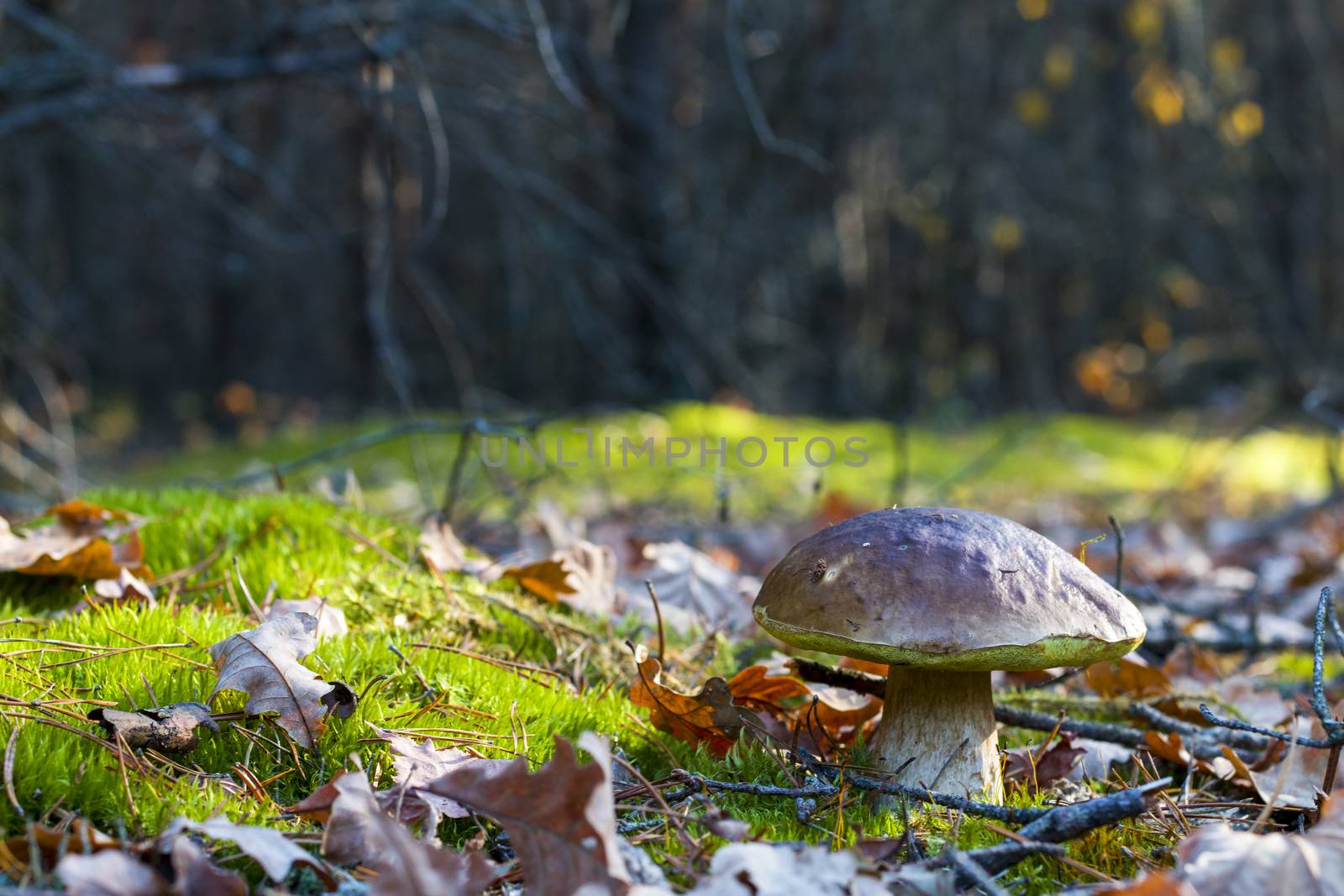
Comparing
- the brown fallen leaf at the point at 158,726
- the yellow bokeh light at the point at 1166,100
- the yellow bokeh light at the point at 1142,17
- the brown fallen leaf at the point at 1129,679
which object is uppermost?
the yellow bokeh light at the point at 1142,17

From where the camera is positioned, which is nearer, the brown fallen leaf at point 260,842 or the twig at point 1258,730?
the brown fallen leaf at point 260,842

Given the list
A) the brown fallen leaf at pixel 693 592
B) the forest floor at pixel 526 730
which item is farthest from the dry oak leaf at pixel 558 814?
the brown fallen leaf at pixel 693 592

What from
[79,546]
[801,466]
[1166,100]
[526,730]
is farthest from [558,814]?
[1166,100]

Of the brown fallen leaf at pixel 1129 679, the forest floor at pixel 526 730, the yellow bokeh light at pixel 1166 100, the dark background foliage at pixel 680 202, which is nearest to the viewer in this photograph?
the forest floor at pixel 526 730

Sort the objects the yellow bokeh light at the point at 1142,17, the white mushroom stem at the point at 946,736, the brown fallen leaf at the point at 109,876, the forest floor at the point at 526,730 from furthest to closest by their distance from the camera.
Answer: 1. the yellow bokeh light at the point at 1142,17
2. the white mushroom stem at the point at 946,736
3. the forest floor at the point at 526,730
4. the brown fallen leaf at the point at 109,876

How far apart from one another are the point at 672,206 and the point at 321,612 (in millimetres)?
8219

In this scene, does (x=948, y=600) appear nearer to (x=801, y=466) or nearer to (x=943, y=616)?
(x=943, y=616)

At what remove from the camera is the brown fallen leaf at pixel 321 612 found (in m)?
1.99

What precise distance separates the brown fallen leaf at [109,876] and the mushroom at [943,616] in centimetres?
98

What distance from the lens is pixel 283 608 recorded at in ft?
6.82

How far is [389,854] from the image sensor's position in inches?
53.1

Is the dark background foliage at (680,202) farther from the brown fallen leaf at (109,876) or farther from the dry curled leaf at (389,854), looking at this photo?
the brown fallen leaf at (109,876)

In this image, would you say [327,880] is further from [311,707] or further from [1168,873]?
[1168,873]

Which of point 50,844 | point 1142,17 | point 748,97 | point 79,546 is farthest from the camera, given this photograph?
point 1142,17
